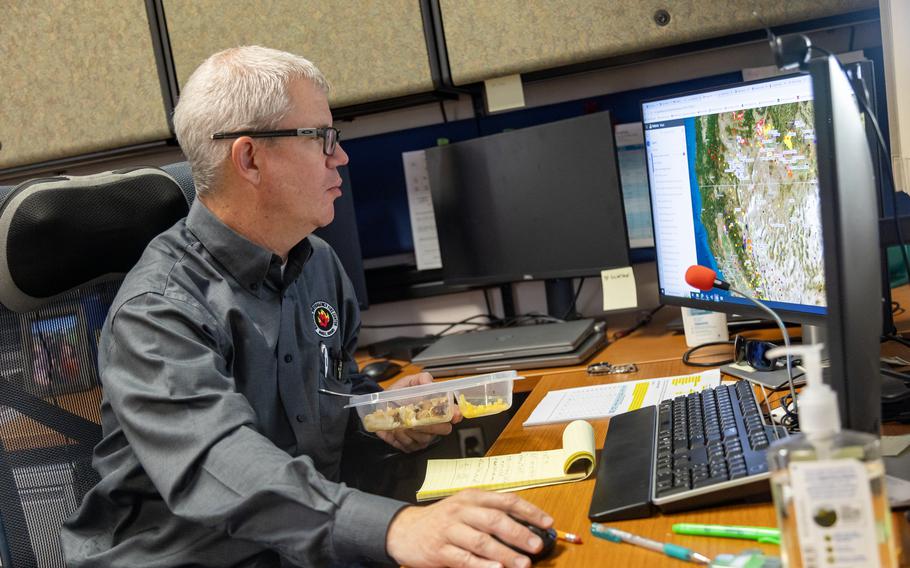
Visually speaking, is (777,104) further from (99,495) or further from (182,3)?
(182,3)

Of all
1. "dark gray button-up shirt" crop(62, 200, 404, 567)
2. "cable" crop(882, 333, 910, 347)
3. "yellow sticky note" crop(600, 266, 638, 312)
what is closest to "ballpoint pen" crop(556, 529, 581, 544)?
"dark gray button-up shirt" crop(62, 200, 404, 567)

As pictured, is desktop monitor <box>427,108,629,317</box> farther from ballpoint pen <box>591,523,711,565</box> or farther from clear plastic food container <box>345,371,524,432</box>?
ballpoint pen <box>591,523,711,565</box>

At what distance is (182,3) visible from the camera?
1.72 m

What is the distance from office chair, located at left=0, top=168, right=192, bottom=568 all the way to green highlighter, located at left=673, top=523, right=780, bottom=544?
0.77 m

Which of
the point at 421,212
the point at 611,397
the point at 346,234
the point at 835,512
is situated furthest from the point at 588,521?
the point at 421,212

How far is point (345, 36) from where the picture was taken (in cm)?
167

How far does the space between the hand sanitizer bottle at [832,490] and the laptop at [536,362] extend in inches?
37.5

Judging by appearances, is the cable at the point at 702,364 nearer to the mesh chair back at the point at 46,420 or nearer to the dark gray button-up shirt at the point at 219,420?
the dark gray button-up shirt at the point at 219,420

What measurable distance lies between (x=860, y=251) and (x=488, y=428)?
73cm

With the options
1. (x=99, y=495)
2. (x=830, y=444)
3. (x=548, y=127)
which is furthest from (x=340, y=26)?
(x=830, y=444)

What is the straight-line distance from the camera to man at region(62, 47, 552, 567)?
0.83 metres

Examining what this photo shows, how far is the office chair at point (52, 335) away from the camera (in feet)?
3.50

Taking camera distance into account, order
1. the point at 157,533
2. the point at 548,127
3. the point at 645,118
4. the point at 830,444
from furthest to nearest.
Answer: the point at 548,127
the point at 645,118
the point at 157,533
the point at 830,444

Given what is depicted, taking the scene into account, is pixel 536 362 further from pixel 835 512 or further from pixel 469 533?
pixel 835 512
